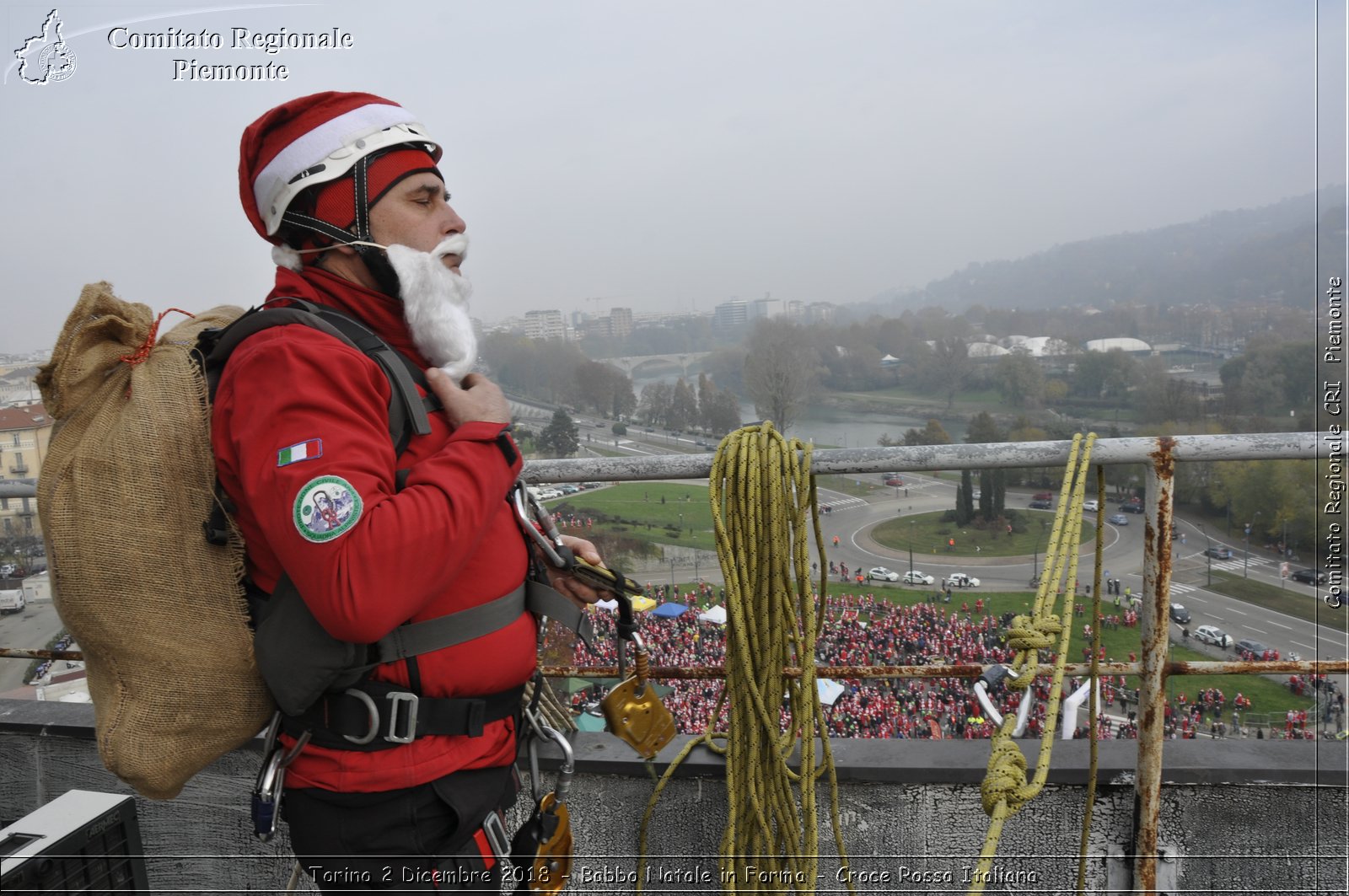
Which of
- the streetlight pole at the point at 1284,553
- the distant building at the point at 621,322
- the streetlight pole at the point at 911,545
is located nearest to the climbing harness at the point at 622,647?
the streetlight pole at the point at 1284,553

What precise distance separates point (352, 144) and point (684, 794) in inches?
79.6

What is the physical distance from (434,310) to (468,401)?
0.24 meters

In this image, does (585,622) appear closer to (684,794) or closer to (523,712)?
(523,712)

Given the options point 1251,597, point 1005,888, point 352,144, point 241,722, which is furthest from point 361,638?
point 1251,597

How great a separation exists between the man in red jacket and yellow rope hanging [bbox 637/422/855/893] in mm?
443

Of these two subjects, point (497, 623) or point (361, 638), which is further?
point (497, 623)

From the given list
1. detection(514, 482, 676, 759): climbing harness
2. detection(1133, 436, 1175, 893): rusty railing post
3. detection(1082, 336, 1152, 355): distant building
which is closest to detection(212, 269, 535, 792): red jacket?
detection(514, 482, 676, 759): climbing harness

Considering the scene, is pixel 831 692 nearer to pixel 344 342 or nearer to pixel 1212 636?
pixel 1212 636

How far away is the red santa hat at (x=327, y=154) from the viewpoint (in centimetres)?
173

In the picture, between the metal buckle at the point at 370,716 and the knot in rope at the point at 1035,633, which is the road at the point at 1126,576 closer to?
the knot in rope at the point at 1035,633

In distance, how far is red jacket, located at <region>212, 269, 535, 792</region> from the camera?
1.30 meters

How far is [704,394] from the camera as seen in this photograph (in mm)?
35875

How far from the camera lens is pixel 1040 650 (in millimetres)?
1813

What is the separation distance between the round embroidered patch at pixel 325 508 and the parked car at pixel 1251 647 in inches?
114
